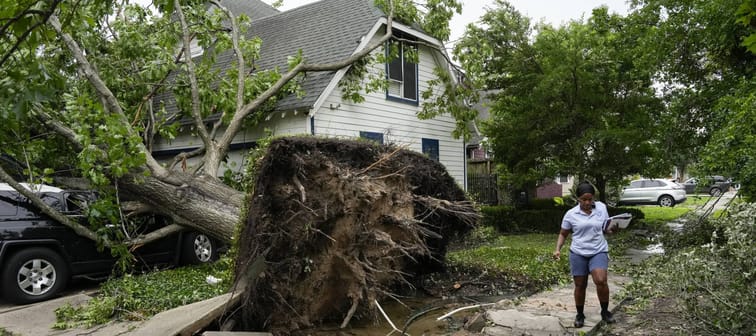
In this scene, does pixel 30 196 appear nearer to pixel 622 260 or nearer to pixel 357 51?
pixel 357 51

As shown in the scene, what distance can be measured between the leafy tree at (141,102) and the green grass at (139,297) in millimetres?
871

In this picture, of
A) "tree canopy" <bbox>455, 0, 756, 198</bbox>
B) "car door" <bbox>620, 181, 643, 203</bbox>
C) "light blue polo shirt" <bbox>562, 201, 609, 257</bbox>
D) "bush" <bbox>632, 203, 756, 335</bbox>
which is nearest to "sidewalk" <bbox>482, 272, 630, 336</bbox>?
"light blue polo shirt" <bbox>562, 201, 609, 257</bbox>

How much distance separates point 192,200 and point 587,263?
5.92 m

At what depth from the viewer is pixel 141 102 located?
9.73 meters

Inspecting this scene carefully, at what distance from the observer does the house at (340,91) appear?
441 inches

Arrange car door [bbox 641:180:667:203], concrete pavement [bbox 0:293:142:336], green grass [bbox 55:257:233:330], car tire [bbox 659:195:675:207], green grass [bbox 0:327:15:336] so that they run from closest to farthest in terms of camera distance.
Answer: green grass [bbox 0:327:15:336] → concrete pavement [bbox 0:293:142:336] → green grass [bbox 55:257:233:330] → car tire [bbox 659:195:675:207] → car door [bbox 641:180:667:203]

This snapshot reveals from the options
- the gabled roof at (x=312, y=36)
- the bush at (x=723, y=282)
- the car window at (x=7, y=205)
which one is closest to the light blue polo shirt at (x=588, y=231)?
the bush at (x=723, y=282)

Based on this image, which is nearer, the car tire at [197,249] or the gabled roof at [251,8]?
the car tire at [197,249]

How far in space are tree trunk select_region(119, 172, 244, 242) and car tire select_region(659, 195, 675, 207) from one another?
2377cm

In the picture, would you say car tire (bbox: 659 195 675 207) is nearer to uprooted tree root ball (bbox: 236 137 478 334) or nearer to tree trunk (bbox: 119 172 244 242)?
uprooted tree root ball (bbox: 236 137 478 334)

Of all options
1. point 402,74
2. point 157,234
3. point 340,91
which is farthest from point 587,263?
point 402,74

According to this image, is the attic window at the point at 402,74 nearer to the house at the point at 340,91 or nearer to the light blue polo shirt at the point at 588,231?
the house at the point at 340,91

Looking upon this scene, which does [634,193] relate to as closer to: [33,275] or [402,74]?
[402,74]

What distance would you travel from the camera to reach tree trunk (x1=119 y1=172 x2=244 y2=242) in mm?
7578
